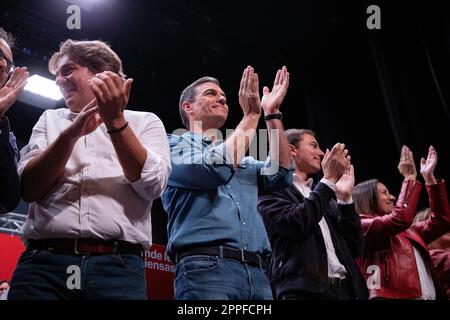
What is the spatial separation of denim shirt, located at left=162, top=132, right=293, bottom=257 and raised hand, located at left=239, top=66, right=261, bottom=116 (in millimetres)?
196

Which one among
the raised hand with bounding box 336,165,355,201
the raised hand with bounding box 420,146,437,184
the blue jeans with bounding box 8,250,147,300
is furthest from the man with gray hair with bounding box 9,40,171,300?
the raised hand with bounding box 420,146,437,184

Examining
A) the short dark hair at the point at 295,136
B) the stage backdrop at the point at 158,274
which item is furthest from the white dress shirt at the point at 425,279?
the stage backdrop at the point at 158,274

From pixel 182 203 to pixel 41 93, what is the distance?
347cm

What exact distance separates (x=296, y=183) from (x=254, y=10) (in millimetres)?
2429

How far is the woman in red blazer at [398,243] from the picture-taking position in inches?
95.3

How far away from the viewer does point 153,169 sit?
1329mm

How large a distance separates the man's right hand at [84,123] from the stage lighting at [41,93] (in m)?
3.41

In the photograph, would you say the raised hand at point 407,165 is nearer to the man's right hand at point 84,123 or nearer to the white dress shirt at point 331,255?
the white dress shirt at point 331,255

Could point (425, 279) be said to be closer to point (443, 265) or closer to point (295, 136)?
point (443, 265)

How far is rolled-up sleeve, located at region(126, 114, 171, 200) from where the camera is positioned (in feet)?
4.32

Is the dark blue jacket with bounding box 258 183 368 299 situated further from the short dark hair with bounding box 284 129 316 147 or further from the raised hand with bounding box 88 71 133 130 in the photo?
the raised hand with bounding box 88 71 133 130

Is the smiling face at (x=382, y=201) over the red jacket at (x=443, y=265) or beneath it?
over

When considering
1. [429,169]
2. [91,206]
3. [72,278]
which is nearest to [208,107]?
[91,206]

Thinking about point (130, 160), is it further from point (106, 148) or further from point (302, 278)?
point (302, 278)
